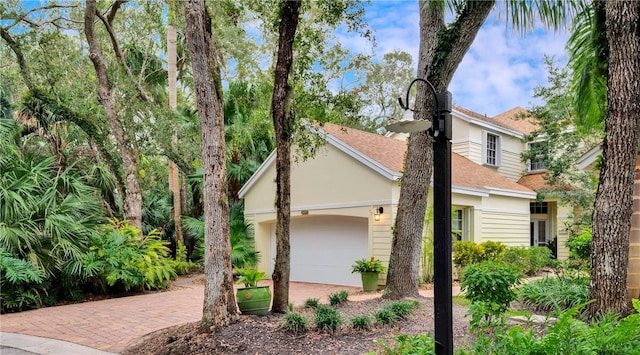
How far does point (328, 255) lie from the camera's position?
14500 millimetres

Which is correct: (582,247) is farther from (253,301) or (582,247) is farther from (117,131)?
(117,131)

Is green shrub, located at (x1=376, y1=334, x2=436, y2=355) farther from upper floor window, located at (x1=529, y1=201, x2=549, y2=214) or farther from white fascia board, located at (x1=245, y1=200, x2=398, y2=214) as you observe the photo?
upper floor window, located at (x1=529, y1=201, x2=549, y2=214)

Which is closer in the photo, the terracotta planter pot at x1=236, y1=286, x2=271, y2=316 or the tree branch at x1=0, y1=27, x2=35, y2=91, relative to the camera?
the terracotta planter pot at x1=236, y1=286, x2=271, y2=316

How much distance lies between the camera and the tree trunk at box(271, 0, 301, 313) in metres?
7.20

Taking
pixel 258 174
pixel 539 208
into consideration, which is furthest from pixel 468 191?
pixel 539 208

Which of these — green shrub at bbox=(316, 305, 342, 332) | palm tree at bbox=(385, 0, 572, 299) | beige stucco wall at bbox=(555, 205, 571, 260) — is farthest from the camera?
beige stucco wall at bbox=(555, 205, 571, 260)

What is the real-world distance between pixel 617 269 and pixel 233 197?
13380 mm

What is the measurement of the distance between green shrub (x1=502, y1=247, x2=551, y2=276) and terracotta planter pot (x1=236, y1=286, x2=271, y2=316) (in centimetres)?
884

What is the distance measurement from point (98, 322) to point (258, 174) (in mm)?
8423

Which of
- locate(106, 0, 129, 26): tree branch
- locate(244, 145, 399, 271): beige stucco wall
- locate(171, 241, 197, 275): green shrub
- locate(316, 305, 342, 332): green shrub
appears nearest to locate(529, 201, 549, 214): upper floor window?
locate(244, 145, 399, 271): beige stucco wall

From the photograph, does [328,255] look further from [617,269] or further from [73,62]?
[73,62]

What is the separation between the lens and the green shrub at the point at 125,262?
10.6 metres

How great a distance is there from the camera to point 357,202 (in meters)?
13.2

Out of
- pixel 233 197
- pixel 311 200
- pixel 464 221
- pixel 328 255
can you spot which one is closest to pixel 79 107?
pixel 233 197
